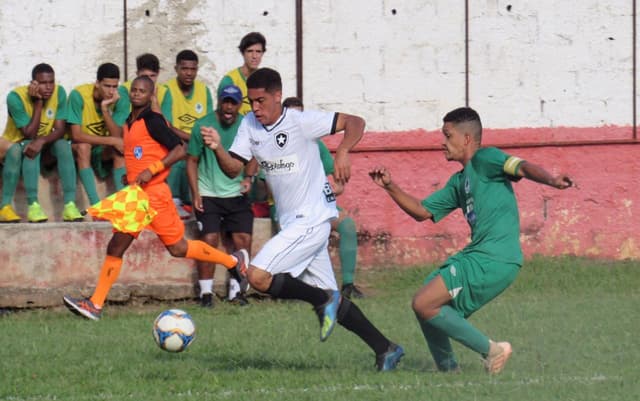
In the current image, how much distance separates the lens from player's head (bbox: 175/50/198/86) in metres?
13.0

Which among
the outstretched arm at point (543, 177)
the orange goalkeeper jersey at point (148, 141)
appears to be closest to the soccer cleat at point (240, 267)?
the orange goalkeeper jersey at point (148, 141)

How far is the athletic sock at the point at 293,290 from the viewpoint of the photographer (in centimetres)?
841

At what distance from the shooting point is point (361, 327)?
852cm

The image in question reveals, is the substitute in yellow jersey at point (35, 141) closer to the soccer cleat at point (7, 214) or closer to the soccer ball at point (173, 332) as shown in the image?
the soccer cleat at point (7, 214)

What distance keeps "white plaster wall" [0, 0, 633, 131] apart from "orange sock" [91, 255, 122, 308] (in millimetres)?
3303

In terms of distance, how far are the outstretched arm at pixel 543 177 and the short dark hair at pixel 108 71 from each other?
19.6 feet

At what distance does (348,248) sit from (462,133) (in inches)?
188

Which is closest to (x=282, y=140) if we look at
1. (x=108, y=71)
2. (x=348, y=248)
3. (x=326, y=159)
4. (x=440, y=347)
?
(x=440, y=347)

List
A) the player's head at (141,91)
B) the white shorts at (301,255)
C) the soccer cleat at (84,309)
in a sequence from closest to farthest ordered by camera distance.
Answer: the white shorts at (301,255), the soccer cleat at (84,309), the player's head at (141,91)

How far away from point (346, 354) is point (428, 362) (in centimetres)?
63

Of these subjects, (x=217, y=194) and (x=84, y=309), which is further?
(x=217, y=194)

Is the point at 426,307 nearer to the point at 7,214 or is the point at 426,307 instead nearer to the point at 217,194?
the point at 217,194

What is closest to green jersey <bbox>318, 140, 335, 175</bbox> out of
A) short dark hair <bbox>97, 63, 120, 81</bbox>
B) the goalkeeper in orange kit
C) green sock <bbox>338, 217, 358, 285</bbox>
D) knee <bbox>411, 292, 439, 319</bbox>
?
green sock <bbox>338, 217, 358, 285</bbox>

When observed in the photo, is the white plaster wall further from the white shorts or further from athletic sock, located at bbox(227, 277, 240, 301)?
the white shorts
